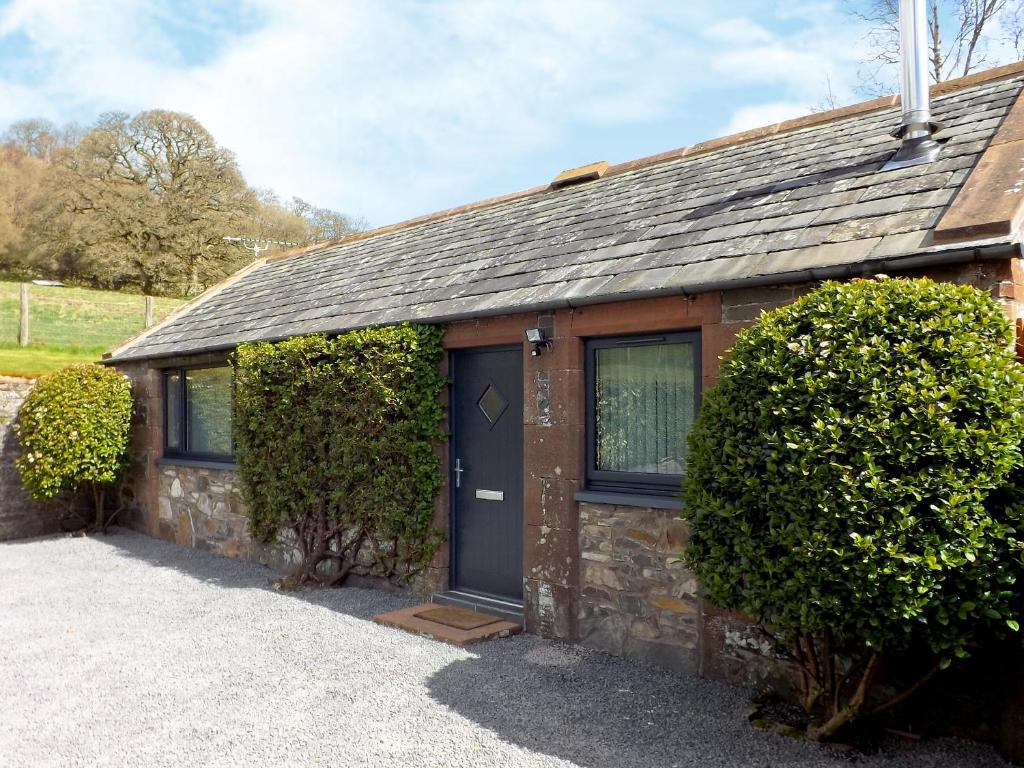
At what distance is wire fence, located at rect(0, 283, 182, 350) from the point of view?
18625 millimetres

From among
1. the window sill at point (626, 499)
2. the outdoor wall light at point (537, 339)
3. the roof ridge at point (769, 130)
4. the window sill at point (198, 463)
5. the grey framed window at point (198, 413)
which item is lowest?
the window sill at point (198, 463)

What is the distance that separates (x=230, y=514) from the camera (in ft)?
32.4

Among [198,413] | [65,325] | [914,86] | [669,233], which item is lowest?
[198,413]

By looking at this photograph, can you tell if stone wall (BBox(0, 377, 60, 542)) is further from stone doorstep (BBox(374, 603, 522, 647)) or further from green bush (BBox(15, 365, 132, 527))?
stone doorstep (BBox(374, 603, 522, 647))

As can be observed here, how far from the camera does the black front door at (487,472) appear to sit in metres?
6.83

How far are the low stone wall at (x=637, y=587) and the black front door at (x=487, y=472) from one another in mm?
975

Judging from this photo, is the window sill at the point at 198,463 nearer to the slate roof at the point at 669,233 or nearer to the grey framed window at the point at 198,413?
the grey framed window at the point at 198,413

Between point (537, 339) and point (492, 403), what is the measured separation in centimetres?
105

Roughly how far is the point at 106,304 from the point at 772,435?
2509 centimetres

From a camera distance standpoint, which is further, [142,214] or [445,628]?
[142,214]

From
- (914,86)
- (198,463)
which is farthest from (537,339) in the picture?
(198,463)

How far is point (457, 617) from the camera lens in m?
6.71

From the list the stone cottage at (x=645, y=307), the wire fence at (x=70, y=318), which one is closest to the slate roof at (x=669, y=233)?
the stone cottage at (x=645, y=307)

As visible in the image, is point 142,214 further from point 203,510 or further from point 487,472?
point 487,472
